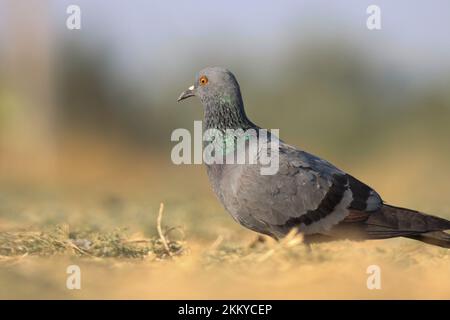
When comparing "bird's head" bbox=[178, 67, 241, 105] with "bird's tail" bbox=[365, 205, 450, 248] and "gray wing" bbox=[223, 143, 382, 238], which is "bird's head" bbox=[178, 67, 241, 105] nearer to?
"gray wing" bbox=[223, 143, 382, 238]

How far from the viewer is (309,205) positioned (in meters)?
6.25

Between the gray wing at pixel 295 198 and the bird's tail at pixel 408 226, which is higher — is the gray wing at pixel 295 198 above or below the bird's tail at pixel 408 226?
above

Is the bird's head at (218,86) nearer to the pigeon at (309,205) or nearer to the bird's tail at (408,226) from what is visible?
the pigeon at (309,205)

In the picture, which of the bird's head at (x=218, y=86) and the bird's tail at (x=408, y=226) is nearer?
the bird's tail at (x=408, y=226)

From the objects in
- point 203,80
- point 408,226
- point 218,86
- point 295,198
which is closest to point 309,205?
point 295,198

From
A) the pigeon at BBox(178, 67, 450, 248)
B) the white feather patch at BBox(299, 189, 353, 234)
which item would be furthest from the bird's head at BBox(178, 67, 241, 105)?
the white feather patch at BBox(299, 189, 353, 234)

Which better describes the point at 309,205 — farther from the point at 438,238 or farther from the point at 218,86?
the point at 218,86

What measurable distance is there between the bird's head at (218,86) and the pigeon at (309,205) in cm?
76

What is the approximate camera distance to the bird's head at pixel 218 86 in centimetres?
682

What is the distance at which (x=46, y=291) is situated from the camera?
15.7 feet

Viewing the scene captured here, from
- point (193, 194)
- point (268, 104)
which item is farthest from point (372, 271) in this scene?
point (268, 104)

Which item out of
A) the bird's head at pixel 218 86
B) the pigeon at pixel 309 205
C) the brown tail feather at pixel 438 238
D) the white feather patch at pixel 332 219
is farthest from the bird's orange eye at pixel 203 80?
the brown tail feather at pixel 438 238

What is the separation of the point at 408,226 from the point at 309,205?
2.85 ft

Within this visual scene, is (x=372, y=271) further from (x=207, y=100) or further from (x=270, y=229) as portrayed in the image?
(x=207, y=100)
